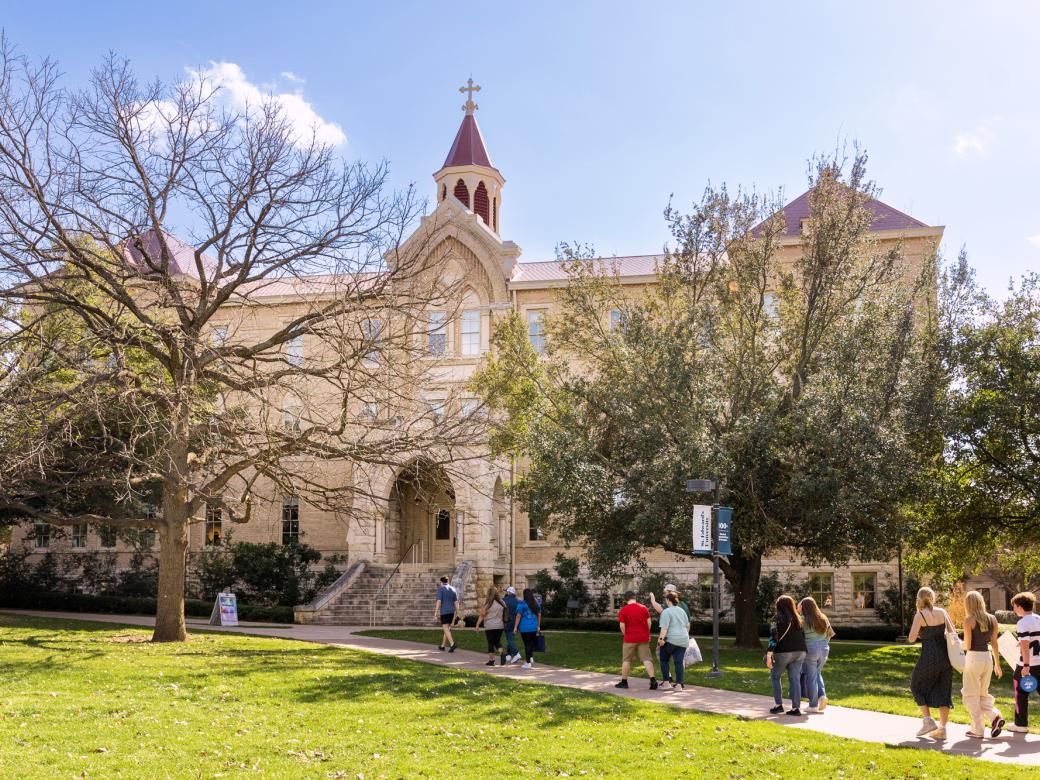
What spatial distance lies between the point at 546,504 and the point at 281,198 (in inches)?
386

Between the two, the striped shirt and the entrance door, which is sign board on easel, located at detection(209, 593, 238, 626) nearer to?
the entrance door

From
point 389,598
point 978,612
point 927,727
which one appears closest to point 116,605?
point 389,598

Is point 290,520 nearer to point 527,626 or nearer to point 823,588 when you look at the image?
point 823,588

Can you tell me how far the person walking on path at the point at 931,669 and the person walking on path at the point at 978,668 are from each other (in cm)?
21

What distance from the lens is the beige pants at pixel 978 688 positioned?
12.4 metres

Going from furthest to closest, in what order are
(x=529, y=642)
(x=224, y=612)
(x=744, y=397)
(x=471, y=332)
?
(x=471, y=332)
(x=224, y=612)
(x=744, y=397)
(x=529, y=642)

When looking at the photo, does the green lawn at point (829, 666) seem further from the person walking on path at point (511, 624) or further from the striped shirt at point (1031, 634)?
the striped shirt at point (1031, 634)

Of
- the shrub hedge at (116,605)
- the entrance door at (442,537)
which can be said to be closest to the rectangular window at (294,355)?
the shrub hedge at (116,605)

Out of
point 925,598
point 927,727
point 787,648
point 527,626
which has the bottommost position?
point 927,727

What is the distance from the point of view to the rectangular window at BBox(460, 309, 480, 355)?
39188 mm

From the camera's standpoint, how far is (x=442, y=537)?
135ft

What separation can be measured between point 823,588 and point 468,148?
22155 millimetres

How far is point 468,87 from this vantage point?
1773 inches

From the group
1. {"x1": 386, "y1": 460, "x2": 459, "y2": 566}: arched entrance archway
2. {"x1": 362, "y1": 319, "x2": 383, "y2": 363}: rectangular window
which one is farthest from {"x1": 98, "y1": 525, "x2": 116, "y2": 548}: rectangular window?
{"x1": 362, "y1": 319, "x2": 383, "y2": 363}: rectangular window
